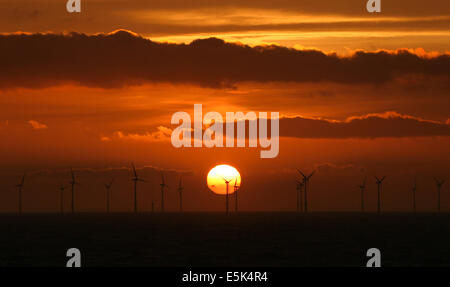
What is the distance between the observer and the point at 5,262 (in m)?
101

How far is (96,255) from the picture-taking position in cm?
11244
